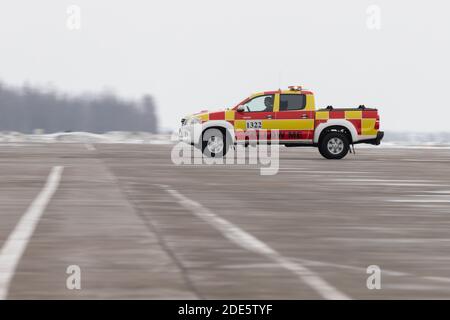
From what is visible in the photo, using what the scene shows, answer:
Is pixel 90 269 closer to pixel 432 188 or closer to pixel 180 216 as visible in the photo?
pixel 180 216

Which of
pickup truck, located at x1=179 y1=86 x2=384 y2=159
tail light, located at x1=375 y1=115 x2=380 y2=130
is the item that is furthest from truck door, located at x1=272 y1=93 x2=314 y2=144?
tail light, located at x1=375 y1=115 x2=380 y2=130

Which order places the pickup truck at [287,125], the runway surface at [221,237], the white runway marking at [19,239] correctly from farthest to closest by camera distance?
1. the pickup truck at [287,125]
2. the white runway marking at [19,239]
3. the runway surface at [221,237]

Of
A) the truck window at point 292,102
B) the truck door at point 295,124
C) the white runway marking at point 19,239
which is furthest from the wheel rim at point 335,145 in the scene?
the white runway marking at point 19,239

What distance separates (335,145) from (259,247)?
23.4 metres

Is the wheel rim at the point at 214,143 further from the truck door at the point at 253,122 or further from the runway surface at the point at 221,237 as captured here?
the runway surface at the point at 221,237

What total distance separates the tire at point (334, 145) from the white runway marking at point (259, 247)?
55.7 ft

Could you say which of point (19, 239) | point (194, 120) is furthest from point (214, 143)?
point (19, 239)

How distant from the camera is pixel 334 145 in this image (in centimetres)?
3431

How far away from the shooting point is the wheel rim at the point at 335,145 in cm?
3412

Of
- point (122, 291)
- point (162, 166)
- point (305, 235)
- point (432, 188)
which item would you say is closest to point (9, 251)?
point (122, 291)

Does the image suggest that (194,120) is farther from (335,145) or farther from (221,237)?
(221,237)

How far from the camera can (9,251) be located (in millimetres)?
10641

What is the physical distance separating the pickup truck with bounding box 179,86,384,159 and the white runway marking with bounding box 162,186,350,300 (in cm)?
1659

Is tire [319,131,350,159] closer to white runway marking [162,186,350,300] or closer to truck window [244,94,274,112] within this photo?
truck window [244,94,274,112]
